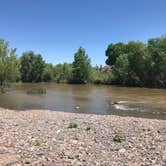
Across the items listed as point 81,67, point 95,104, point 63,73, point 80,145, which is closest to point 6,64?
point 95,104

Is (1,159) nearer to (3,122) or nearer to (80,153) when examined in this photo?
(80,153)

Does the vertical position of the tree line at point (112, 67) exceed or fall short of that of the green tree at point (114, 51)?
it falls short

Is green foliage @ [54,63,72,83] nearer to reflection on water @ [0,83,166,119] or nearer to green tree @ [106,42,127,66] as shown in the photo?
green tree @ [106,42,127,66]

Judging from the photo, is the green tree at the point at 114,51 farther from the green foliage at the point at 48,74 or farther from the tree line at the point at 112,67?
the green foliage at the point at 48,74

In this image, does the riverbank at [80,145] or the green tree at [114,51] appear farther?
the green tree at [114,51]

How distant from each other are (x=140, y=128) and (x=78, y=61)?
67.9m

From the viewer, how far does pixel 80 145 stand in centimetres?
855

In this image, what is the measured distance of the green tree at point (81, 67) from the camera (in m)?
76.7

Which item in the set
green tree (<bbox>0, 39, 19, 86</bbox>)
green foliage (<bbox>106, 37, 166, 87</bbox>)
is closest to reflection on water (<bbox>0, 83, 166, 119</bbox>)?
green tree (<bbox>0, 39, 19, 86</bbox>)

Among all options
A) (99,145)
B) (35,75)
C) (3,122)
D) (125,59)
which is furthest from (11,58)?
(35,75)

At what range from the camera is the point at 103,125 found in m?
11.5

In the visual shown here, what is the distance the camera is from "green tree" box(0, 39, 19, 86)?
122 ft

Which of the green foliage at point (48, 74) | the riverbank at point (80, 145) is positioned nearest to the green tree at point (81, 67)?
the green foliage at point (48, 74)

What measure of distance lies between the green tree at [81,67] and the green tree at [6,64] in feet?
129
